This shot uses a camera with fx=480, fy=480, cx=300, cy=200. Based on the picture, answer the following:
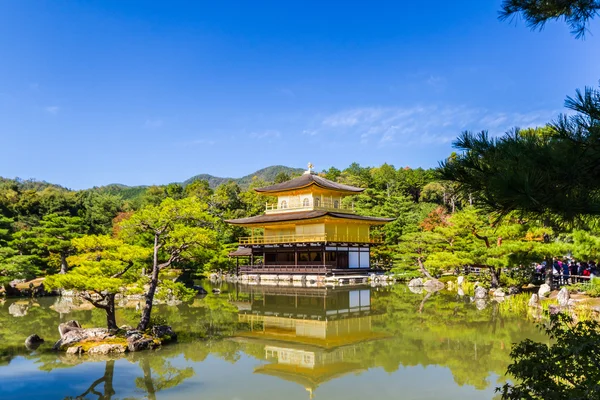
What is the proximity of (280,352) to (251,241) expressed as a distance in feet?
72.9

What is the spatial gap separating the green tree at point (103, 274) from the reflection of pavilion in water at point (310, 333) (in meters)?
2.69

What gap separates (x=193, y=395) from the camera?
20.3ft

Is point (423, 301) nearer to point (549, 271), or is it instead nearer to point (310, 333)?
point (549, 271)

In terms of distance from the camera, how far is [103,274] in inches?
350

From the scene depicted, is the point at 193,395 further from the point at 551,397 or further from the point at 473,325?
the point at 473,325

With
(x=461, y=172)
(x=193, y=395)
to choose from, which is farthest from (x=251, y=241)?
(x=461, y=172)

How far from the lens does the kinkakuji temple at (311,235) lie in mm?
26734

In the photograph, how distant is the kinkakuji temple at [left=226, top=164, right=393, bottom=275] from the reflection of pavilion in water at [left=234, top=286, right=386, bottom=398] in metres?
7.69

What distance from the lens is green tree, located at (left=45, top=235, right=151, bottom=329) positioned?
8477mm

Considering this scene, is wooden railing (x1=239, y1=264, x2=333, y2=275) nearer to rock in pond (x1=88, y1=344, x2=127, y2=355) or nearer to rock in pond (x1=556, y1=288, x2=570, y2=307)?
rock in pond (x1=556, y1=288, x2=570, y2=307)

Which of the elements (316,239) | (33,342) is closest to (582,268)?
(316,239)

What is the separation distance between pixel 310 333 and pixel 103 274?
4601 millimetres

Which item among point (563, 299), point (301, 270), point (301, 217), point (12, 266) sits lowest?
point (563, 299)

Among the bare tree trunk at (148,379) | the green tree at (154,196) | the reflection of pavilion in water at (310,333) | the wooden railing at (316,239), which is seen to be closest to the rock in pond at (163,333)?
the bare tree trunk at (148,379)
